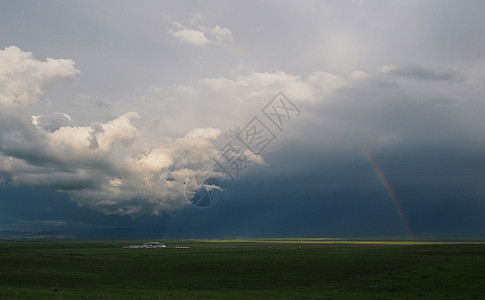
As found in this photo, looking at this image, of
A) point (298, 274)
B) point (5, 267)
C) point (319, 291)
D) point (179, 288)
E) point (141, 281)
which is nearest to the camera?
point (319, 291)

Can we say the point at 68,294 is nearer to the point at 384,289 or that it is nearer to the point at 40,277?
the point at 40,277

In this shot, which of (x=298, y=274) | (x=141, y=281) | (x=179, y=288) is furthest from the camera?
(x=298, y=274)

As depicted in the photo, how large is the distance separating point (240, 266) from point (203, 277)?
10589mm

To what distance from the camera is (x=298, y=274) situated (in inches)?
2378

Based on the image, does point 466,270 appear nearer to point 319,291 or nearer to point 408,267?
point 408,267

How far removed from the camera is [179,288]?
1993 inches

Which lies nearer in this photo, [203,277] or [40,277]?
[40,277]

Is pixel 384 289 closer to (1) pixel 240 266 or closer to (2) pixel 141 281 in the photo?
(1) pixel 240 266

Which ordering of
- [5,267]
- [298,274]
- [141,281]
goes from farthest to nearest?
[5,267], [298,274], [141,281]

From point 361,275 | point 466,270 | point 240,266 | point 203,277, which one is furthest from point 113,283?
point 466,270

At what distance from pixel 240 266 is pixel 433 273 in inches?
1334

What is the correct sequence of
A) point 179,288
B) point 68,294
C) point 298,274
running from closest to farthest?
point 68,294 < point 179,288 < point 298,274

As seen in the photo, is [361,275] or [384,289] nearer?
[384,289]

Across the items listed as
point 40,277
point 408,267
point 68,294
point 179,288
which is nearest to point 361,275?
point 408,267
